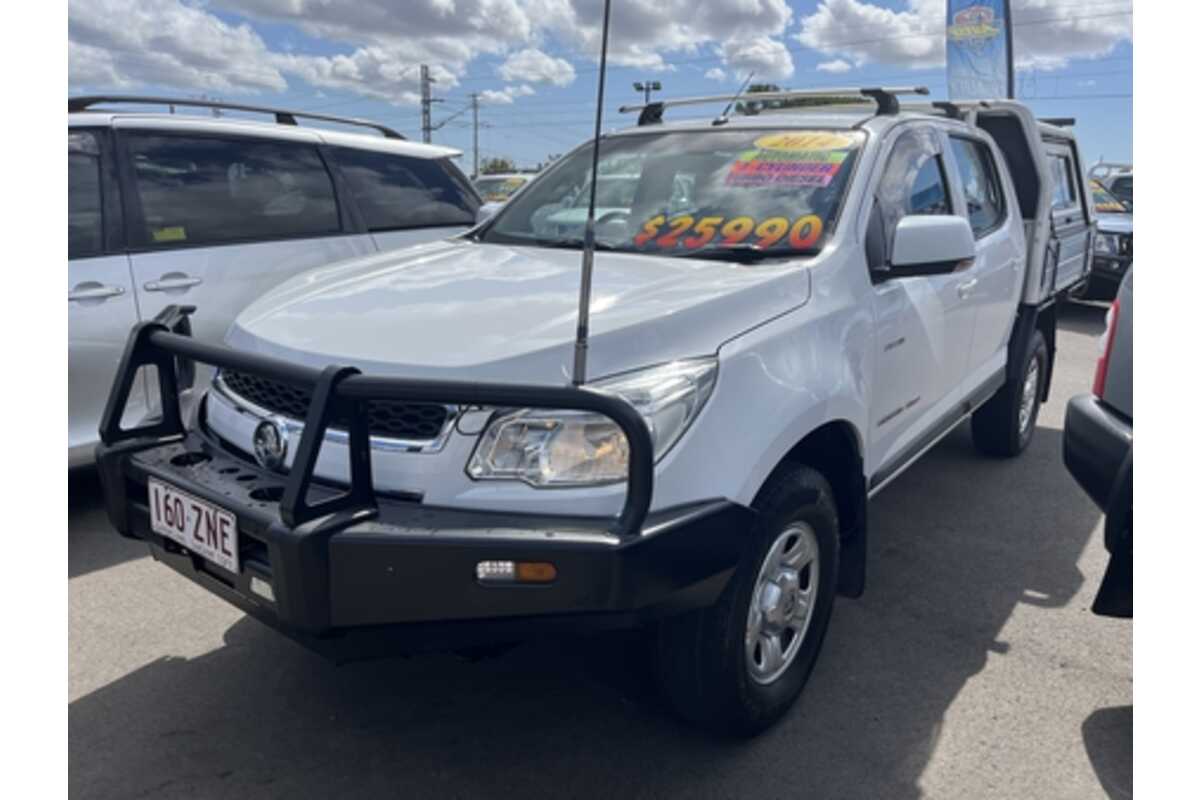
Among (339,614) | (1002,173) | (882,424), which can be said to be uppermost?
(1002,173)

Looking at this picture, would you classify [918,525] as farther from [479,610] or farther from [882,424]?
[479,610]

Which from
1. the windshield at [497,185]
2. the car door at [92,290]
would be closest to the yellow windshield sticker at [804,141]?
the car door at [92,290]

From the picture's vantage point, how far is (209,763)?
2543 mm

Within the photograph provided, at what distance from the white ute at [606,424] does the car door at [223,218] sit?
141 centimetres

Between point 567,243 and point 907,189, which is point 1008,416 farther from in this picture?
point 567,243

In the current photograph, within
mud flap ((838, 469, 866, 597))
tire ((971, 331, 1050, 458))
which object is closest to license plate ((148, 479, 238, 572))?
mud flap ((838, 469, 866, 597))

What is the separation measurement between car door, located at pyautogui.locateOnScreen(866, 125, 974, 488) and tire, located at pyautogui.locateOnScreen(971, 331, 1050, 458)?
46.3 inches

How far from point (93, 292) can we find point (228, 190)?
3.03 ft

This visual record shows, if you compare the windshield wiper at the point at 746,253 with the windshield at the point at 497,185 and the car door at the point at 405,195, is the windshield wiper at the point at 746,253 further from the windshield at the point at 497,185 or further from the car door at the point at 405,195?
the windshield at the point at 497,185

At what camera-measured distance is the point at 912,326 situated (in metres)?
3.35

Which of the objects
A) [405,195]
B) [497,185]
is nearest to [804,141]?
[405,195]

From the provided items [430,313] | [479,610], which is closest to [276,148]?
[430,313]

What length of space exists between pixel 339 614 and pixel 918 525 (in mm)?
3114

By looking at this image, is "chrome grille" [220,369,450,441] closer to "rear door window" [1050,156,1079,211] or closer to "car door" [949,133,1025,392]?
"car door" [949,133,1025,392]
